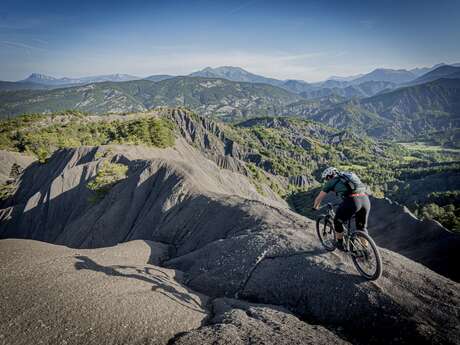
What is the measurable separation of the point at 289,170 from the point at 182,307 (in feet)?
532

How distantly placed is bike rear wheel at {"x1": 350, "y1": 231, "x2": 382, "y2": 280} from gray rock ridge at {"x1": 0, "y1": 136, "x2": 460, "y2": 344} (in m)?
0.30

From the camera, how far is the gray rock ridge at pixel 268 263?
7.02 metres

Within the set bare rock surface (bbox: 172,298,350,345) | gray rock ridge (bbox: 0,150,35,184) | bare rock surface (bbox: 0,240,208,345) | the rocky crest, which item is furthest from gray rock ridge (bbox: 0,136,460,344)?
gray rock ridge (bbox: 0,150,35,184)

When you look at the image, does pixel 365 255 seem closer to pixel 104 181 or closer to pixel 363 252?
pixel 363 252

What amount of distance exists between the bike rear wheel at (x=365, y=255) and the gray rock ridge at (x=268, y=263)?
0.30 m

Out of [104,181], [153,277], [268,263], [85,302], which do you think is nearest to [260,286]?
[268,263]

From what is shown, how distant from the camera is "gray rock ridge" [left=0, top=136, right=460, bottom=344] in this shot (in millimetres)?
7020

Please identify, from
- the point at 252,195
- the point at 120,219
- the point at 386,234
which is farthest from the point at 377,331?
the point at 252,195

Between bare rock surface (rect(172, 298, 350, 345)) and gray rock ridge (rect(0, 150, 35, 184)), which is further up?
bare rock surface (rect(172, 298, 350, 345))

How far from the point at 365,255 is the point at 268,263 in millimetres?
3577

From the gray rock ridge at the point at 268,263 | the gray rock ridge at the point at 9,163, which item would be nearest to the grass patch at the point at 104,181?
the gray rock ridge at the point at 268,263

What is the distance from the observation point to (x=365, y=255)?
8.29 metres

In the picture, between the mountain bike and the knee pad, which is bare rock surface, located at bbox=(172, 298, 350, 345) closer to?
the mountain bike

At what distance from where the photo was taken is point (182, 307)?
27.2 ft
